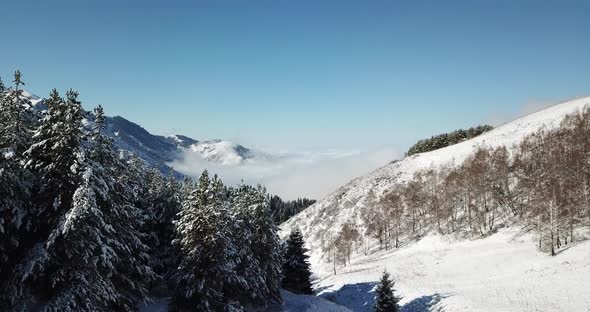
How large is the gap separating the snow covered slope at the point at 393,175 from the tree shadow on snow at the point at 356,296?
57.6 metres

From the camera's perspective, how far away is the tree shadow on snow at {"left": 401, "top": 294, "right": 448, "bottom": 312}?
1612 inches

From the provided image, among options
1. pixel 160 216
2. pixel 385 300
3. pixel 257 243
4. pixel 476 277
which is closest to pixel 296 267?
pixel 257 243

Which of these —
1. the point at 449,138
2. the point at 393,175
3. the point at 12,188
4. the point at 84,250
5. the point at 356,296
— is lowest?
the point at 356,296

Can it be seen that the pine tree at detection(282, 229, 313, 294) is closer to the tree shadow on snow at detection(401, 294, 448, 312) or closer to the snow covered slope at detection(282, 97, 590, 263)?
the tree shadow on snow at detection(401, 294, 448, 312)

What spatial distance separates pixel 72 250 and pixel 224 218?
44.0ft

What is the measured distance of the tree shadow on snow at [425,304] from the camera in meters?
40.9

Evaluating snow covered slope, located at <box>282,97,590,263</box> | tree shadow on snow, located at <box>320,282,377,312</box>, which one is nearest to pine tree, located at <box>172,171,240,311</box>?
tree shadow on snow, located at <box>320,282,377,312</box>

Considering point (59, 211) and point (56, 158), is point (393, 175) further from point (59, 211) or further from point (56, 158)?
point (56, 158)

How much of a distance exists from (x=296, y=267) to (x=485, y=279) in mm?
22946

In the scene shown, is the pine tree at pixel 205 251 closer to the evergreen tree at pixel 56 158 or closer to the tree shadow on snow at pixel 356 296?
the evergreen tree at pixel 56 158

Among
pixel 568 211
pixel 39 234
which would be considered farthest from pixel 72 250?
pixel 568 211

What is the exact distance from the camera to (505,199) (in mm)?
75875

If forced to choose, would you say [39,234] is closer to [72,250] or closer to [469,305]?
[72,250]

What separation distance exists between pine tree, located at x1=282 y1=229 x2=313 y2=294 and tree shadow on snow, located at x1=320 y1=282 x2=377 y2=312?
16.3 ft
